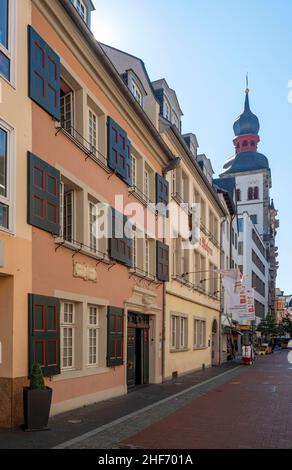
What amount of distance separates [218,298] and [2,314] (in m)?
26.1

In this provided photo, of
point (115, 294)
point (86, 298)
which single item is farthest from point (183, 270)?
point (86, 298)

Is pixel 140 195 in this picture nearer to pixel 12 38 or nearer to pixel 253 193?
pixel 12 38

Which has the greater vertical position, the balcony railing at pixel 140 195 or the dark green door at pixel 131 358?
the balcony railing at pixel 140 195

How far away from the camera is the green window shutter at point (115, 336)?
15.1 meters

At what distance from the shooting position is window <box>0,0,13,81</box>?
34.3ft

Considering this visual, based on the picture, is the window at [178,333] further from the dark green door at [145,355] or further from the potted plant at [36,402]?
the potted plant at [36,402]

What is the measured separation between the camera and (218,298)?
35.2 meters

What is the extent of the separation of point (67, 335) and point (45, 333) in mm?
1947

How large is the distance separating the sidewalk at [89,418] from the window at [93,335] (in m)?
1.17

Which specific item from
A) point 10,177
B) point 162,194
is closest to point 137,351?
point 162,194

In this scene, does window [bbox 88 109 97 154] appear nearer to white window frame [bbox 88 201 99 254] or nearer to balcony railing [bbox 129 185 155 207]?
white window frame [bbox 88 201 99 254]

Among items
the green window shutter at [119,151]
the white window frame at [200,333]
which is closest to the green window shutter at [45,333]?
the green window shutter at [119,151]

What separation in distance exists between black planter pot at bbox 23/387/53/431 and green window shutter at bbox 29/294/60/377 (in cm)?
79

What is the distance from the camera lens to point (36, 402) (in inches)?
392
